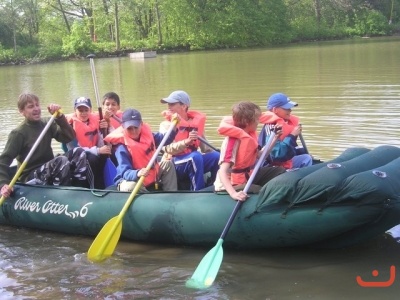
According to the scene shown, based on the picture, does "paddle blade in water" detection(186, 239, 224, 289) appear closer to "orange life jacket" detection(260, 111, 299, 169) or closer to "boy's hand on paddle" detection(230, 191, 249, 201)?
"boy's hand on paddle" detection(230, 191, 249, 201)

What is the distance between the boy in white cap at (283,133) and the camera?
195 inches

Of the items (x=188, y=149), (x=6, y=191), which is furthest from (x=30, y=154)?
(x=188, y=149)

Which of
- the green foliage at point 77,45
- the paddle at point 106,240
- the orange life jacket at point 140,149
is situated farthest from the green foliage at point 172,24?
the paddle at point 106,240

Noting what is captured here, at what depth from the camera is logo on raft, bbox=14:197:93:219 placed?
503 centimetres

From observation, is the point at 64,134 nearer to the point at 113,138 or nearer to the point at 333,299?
the point at 113,138

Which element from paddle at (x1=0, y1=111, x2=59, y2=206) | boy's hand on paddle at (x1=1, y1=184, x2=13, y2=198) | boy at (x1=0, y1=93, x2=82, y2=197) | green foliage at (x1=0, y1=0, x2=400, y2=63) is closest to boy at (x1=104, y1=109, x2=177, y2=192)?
boy at (x1=0, y1=93, x2=82, y2=197)

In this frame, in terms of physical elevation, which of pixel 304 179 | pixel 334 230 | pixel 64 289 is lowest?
pixel 64 289

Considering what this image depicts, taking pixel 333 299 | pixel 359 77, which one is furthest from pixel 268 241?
pixel 359 77

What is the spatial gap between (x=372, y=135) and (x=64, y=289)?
5.16 meters

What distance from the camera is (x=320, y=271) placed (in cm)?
413

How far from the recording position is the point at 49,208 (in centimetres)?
522

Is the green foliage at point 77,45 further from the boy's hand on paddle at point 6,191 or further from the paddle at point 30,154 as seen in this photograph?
the boy's hand on paddle at point 6,191

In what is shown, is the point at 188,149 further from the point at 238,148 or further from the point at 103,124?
the point at 103,124

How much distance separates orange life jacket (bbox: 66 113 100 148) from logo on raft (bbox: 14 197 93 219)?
0.88 m
